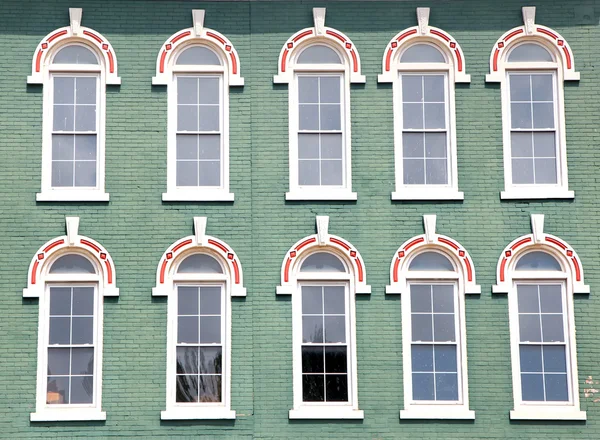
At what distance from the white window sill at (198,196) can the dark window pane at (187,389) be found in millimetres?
3107

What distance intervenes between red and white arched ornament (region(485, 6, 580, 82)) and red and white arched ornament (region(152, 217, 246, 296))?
5872 mm

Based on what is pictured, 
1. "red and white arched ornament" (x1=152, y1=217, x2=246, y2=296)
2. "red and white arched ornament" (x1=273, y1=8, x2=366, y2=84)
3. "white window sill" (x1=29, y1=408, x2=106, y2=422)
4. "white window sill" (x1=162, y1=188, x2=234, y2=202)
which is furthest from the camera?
"red and white arched ornament" (x1=273, y1=8, x2=366, y2=84)

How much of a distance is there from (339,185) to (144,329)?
→ 4284mm

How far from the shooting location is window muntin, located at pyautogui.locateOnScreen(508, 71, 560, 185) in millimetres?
21531

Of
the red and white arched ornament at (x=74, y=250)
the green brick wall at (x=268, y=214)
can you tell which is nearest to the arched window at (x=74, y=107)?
the green brick wall at (x=268, y=214)

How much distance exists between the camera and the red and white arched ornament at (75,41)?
21531 millimetres

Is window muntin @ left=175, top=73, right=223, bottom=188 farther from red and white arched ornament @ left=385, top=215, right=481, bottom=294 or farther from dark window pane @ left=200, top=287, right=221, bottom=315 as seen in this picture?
red and white arched ornament @ left=385, top=215, right=481, bottom=294

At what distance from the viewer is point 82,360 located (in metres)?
20.6

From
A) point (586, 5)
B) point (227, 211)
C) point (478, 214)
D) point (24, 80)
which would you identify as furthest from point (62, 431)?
point (586, 5)

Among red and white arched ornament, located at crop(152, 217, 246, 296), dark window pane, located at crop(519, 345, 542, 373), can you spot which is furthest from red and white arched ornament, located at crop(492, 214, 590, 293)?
red and white arched ornament, located at crop(152, 217, 246, 296)

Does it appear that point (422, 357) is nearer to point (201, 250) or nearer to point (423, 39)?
point (201, 250)

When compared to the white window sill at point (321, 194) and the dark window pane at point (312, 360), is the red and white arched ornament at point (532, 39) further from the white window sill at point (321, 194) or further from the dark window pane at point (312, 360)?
the dark window pane at point (312, 360)

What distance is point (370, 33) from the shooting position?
2188 centimetres

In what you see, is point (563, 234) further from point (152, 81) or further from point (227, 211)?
point (152, 81)
